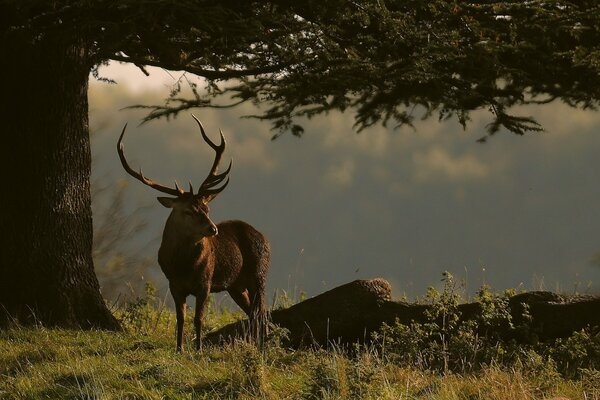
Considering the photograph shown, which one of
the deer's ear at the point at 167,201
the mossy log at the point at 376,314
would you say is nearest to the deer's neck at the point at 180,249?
the deer's ear at the point at 167,201

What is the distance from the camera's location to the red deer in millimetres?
9734

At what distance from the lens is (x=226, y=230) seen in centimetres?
1098

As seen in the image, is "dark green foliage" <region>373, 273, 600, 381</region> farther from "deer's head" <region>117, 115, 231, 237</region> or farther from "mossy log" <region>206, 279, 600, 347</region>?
"deer's head" <region>117, 115, 231, 237</region>

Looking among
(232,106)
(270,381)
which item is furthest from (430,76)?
(270,381)

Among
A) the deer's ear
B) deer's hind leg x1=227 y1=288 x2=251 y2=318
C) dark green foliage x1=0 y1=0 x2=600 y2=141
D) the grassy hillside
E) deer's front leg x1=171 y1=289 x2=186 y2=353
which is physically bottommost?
the grassy hillside

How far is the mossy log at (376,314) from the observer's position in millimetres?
10406

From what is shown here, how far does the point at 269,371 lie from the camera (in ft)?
25.7

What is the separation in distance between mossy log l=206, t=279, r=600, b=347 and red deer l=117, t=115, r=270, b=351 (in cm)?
43

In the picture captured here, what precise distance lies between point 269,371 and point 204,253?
2.45m

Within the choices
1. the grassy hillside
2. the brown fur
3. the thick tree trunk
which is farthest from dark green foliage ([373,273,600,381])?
the thick tree trunk

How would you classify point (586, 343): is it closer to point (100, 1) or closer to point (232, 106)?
point (232, 106)

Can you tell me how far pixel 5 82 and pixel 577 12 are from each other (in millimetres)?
6293

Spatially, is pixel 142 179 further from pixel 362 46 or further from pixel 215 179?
pixel 362 46

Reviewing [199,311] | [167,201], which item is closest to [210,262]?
[199,311]
